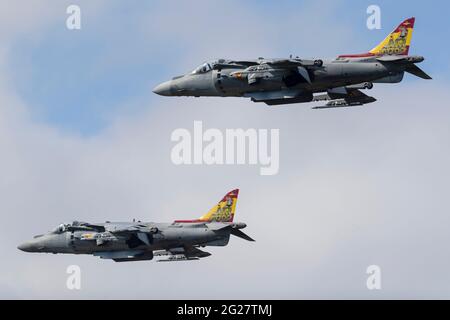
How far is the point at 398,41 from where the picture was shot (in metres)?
109

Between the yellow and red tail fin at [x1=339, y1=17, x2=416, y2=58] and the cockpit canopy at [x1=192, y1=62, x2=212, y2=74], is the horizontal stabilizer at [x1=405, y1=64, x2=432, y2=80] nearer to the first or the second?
the yellow and red tail fin at [x1=339, y1=17, x2=416, y2=58]

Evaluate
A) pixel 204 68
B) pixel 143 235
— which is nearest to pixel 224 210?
pixel 143 235

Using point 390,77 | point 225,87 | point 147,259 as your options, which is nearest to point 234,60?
point 225,87

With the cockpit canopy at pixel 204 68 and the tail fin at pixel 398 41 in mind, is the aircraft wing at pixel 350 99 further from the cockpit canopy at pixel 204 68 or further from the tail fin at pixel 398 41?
the cockpit canopy at pixel 204 68

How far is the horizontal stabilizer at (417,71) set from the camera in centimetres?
10731

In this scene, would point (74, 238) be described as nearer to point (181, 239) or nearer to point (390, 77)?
point (181, 239)

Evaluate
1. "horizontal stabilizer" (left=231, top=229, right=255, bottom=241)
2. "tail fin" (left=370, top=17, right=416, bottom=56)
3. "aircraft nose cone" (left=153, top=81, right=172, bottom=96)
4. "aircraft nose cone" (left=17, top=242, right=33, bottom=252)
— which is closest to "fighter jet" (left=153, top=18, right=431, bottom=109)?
"tail fin" (left=370, top=17, right=416, bottom=56)

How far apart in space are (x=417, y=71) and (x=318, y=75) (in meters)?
6.68

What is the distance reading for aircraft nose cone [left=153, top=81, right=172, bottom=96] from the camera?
11650 cm

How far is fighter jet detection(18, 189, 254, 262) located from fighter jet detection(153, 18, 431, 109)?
1264 cm

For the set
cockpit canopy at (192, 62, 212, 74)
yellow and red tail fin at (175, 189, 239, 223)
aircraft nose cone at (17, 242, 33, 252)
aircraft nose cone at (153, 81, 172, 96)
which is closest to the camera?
cockpit canopy at (192, 62, 212, 74)

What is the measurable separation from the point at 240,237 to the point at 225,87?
14.2 meters
